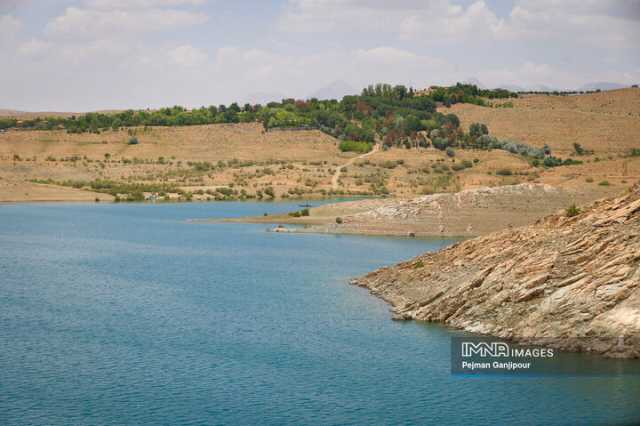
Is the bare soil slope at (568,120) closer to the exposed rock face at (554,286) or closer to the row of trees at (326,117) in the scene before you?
the row of trees at (326,117)

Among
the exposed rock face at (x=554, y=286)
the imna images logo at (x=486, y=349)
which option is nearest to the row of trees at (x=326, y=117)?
the exposed rock face at (x=554, y=286)

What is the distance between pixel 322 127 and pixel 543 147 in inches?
1448

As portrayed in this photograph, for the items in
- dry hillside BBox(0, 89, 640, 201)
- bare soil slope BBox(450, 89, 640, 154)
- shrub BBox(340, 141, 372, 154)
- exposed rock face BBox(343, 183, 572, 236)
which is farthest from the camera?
bare soil slope BBox(450, 89, 640, 154)

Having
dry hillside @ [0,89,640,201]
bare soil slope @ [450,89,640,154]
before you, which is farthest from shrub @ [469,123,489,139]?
dry hillside @ [0,89,640,201]

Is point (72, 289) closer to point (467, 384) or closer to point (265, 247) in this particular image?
point (265, 247)

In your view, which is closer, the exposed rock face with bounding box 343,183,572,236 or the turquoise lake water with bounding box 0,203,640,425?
the turquoise lake water with bounding box 0,203,640,425

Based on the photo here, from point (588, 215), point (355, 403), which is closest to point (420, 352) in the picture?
point (355, 403)

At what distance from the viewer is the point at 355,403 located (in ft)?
90.5

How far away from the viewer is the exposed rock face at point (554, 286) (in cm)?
3212

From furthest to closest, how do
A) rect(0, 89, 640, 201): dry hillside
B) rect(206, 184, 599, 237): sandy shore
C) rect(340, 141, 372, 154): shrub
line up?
rect(340, 141, 372, 154): shrub < rect(0, 89, 640, 201): dry hillside < rect(206, 184, 599, 237): sandy shore

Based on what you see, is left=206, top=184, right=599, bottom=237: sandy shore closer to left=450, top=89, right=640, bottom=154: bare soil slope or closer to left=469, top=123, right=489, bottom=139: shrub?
left=450, top=89, right=640, bottom=154: bare soil slope

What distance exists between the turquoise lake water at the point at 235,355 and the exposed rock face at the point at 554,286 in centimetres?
184

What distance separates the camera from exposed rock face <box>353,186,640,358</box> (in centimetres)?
3212

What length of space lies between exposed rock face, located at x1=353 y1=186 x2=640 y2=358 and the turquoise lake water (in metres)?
1.84
